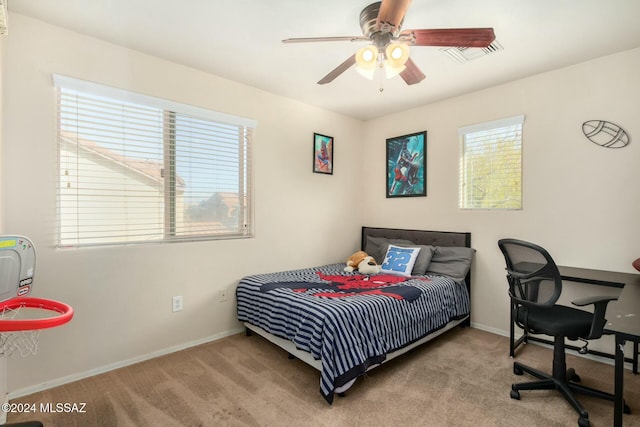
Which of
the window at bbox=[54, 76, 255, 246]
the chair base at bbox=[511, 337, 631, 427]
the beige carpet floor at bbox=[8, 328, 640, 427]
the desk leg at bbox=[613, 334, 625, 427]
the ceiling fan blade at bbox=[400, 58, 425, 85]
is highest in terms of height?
the ceiling fan blade at bbox=[400, 58, 425, 85]

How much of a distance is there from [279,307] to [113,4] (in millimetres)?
2300

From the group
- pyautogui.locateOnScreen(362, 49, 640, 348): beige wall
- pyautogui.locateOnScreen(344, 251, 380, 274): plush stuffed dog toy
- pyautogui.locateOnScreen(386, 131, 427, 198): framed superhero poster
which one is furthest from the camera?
pyautogui.locateOnScreen(386, 131, 427, 198): framed superhero poster

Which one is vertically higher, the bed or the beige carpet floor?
the bed

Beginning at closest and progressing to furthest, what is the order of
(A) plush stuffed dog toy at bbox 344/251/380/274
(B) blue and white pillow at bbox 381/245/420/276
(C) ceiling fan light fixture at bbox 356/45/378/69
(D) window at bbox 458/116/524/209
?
(C) ceiling fan light fixture at bbox 356/45/378/69, (D) window at bbox 458/116/524/209, (B) blue and white pillow at bbox 381/245/420/276, (A) plush stuffed dog toy at bbox 344/251/380/274

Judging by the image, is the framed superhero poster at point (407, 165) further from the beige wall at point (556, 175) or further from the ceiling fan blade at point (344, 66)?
the ceiling fan blade at point (344, 66)

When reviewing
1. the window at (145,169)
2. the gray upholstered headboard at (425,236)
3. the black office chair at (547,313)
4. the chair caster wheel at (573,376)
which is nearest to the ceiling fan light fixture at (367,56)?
the black office chair at (547,313)

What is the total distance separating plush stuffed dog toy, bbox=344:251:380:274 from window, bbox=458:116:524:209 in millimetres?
1151

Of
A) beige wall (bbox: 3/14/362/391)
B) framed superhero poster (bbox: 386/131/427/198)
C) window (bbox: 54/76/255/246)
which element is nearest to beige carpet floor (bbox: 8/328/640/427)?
beige wall (bbox: 3/14/362/391)

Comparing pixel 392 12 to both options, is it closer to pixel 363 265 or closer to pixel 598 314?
pixel 598 314

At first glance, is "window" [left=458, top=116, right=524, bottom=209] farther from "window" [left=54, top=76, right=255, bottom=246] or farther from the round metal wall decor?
"window" [left=54, top=76, right=255, bottom=246]

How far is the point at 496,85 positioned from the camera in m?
3.12

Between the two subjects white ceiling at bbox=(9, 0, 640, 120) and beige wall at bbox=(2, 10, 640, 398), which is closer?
white ceiling at bbox=(9, 0, 640, 120)

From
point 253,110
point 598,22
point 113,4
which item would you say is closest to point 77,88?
point 113,4

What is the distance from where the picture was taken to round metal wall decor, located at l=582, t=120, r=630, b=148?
2471 millimetres
